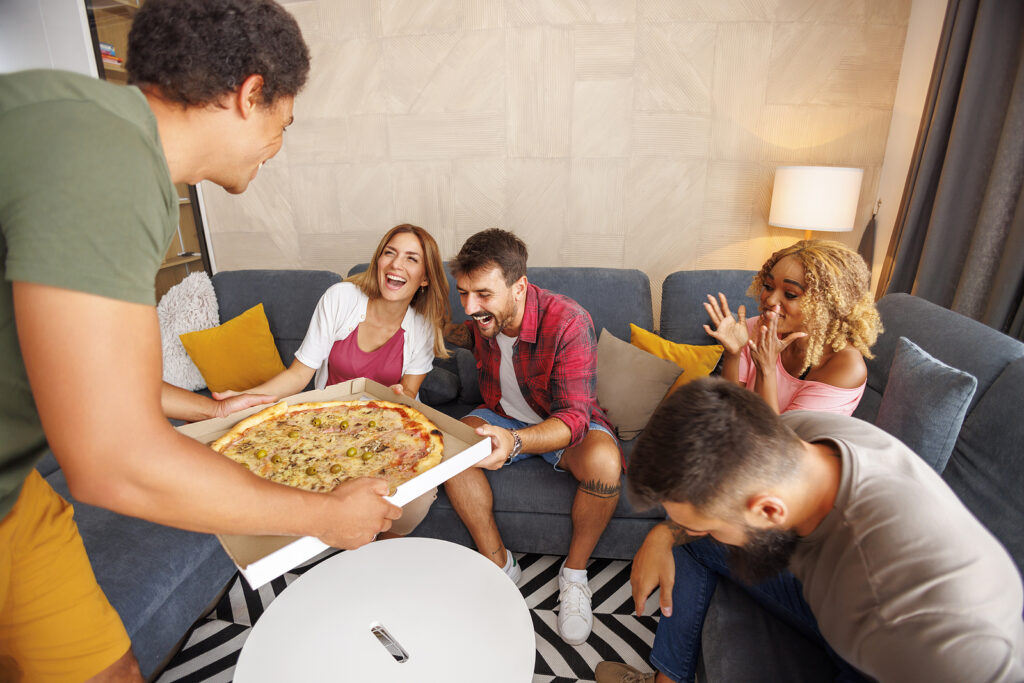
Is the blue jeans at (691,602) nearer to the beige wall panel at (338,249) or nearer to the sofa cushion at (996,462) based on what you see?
the sofa cushion at (996,462)

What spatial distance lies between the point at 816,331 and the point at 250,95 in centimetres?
164

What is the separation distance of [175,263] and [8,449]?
293cm

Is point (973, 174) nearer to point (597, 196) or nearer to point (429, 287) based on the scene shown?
point (597, 196)

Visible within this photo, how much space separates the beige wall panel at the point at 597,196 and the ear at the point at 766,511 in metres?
2.23

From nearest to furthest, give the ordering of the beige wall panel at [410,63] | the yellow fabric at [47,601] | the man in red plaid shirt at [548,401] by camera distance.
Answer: the yellow fabric at [47,601]
the man in red plaid shirt at [548,401]
the beige wall panel at [410,63]

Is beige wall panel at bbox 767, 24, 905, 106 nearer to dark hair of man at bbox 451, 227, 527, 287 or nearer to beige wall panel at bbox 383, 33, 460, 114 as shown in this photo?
beige wall panel at bbox 383, 33, 460, 114

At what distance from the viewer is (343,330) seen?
6.83ft

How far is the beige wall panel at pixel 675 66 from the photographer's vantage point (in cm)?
263

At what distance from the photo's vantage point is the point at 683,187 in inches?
112

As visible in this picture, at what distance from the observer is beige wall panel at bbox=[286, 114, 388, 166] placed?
117 inches

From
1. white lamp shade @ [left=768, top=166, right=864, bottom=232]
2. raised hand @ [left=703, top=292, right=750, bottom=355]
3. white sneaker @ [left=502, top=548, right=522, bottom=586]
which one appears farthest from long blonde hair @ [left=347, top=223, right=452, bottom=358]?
white lamp shade @ [left=768, top=166, right=864, bottom=232]

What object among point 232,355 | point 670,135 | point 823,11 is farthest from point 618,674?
point 823,11

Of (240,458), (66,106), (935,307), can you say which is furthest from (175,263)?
(935,307)

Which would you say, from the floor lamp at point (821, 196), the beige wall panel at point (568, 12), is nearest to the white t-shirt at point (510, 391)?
the floor lamp at point (821, 196)
